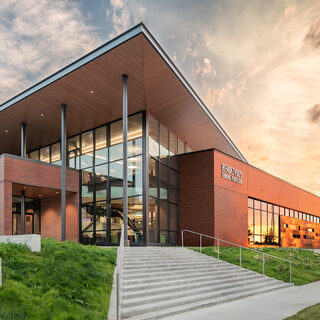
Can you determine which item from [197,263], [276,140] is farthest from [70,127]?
[276,140]

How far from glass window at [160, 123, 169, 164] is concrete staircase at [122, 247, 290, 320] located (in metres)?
7.84

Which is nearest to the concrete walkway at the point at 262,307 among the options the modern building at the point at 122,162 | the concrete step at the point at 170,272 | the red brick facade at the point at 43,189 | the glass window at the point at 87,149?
the concrete step at the point at 170,272

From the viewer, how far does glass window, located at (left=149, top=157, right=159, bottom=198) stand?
20844 mm

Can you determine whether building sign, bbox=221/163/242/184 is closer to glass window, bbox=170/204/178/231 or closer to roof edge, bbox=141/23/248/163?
roof edge, bbox=141/23/248/163

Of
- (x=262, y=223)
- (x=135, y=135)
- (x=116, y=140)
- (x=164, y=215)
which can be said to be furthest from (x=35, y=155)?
(x=262, y=223)

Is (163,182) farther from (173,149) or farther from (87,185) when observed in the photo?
(87,185)

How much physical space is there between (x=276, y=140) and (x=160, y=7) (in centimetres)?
2180

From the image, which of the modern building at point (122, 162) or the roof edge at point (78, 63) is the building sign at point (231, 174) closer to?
the modern building at point (122, 162)

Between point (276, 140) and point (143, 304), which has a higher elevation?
point (276, 140)

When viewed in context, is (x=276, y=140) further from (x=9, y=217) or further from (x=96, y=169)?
(x=9, y=217)

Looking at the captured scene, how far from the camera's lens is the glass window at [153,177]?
20844mm

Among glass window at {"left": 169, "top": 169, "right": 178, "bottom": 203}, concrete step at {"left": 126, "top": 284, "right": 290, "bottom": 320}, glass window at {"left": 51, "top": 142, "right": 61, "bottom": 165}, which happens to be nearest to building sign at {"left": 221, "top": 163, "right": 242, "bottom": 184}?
glass window at {"left": 169, "top": 169, "right": 178, "bottom": 203}

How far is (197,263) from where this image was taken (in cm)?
1405

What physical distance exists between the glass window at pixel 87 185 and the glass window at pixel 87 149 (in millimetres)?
534
